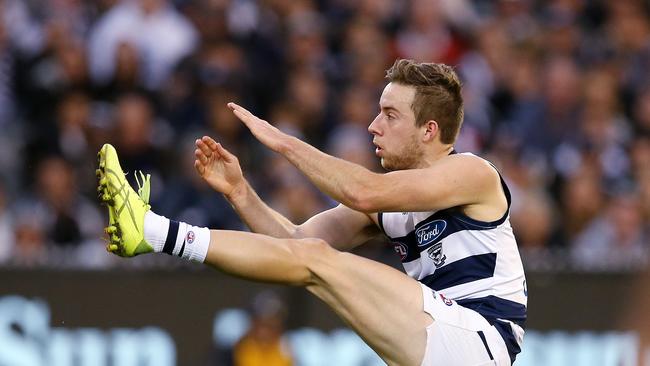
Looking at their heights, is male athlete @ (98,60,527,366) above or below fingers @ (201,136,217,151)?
below

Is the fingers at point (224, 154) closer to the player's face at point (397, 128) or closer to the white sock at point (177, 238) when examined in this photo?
the white sock at point (177, 238)

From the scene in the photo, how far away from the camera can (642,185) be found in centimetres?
1262

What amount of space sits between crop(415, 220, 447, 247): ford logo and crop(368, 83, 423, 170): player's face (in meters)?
0.40

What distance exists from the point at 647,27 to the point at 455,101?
7.93 meters

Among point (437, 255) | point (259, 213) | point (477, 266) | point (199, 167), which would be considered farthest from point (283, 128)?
point (477, 266)

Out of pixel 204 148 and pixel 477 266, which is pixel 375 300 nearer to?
pixel 477 266

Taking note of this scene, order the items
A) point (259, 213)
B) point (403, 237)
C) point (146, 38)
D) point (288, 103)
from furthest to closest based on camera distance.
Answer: point (146, 38), point (288, 103), point (259, 213), point (403, 237)

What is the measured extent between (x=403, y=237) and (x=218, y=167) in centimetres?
114

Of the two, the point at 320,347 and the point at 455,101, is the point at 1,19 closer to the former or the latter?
the point at 320,347

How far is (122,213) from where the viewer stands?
6.73m

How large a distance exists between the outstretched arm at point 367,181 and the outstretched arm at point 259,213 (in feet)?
1.63

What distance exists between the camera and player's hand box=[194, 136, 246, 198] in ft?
24.0

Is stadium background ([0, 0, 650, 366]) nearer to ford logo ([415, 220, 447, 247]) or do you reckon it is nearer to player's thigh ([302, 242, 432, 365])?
ford logo ([415, 220, 447, 247])

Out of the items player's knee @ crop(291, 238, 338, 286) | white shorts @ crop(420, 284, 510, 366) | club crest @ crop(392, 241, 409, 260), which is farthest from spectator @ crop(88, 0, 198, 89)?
white shorts @ crop(420, 284, 510, 366)
